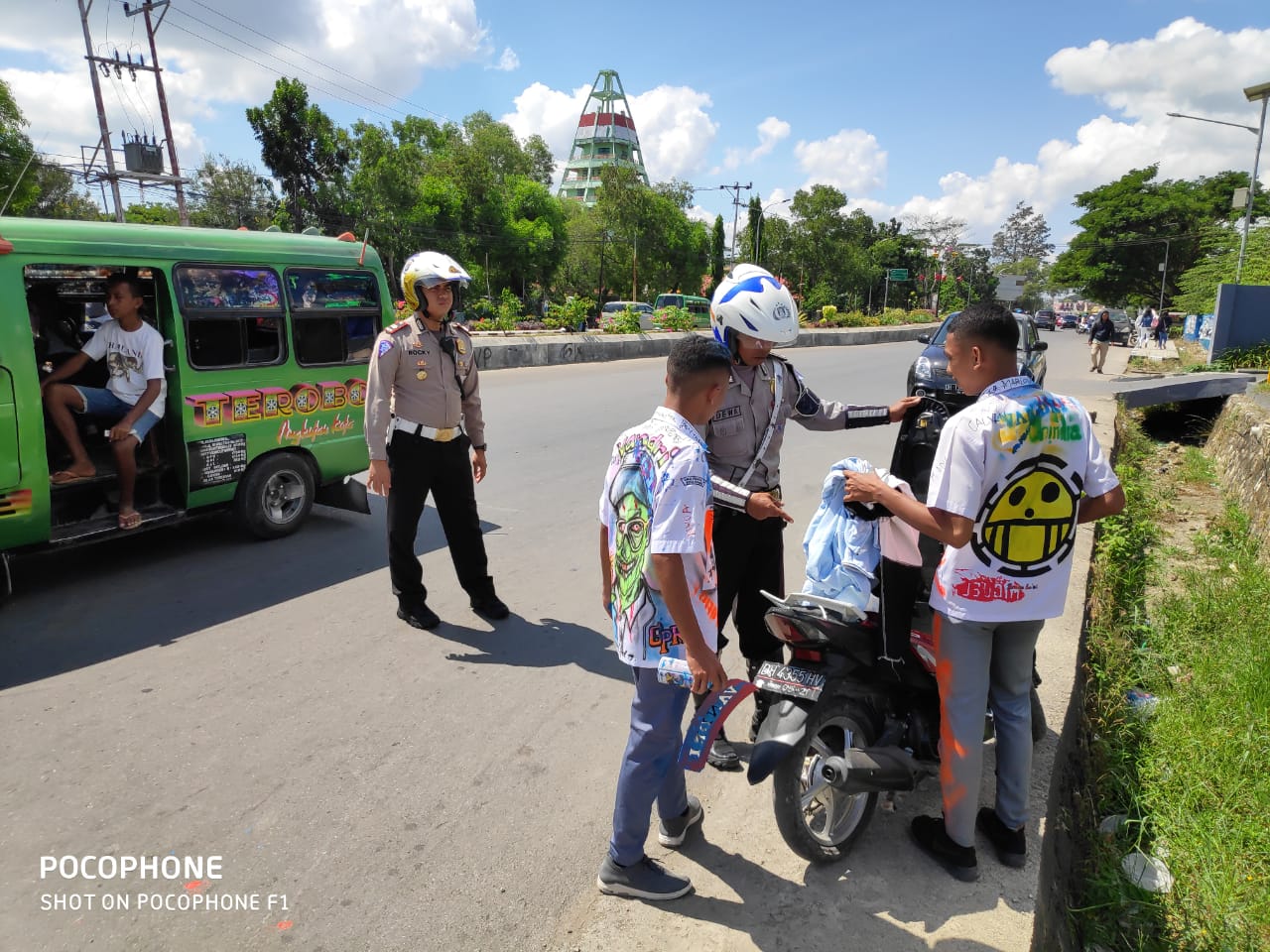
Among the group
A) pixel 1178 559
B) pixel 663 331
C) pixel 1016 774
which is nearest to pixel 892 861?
pixel 1016 774

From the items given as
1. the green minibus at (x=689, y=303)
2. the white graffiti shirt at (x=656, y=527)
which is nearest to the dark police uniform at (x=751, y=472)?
the white graffiti shirt at (x=656, y=527)

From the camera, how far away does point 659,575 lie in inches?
81.4

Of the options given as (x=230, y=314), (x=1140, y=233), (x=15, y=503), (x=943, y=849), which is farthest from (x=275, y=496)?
(x=1140, y=233)

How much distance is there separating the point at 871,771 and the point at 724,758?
0.80 meters

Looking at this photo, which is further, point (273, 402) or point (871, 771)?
point (273, 402)

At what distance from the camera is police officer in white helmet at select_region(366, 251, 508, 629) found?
4.15 meters

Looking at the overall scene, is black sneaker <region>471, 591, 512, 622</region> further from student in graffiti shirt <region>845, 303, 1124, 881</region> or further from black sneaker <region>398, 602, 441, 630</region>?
student in graffiti shirt <region>845, 303, 1124, 881</region>

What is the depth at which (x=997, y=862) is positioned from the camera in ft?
8.42

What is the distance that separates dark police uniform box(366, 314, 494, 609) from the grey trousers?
9.09 ft

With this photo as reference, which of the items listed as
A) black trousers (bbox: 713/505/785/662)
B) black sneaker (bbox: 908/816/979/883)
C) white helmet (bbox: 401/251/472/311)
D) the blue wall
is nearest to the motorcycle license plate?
black trousers (bbox: 713/505/785/662)

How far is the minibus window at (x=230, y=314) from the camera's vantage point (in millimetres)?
5211

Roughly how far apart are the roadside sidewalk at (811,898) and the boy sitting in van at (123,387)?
4.10m

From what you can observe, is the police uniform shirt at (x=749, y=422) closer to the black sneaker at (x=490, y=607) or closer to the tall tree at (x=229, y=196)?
the black sneaker at (x=490, y=607)

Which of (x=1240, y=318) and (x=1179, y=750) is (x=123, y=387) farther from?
(x=1240, y=318)
